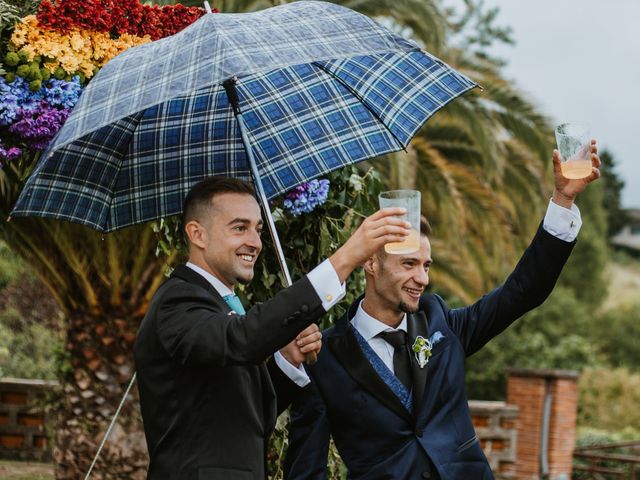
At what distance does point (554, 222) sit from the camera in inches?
152

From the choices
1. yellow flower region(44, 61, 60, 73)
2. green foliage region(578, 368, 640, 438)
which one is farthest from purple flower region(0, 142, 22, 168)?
green foliage region(578, 368, 640, 438)

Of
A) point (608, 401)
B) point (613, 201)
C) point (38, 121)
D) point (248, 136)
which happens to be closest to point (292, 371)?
point (248, 136)

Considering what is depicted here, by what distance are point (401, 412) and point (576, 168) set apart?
1114mm

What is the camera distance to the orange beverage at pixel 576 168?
3.60 m

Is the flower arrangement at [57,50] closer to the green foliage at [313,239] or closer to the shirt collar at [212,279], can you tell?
the green foliage at [313,239]

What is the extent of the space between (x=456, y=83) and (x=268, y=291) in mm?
1900

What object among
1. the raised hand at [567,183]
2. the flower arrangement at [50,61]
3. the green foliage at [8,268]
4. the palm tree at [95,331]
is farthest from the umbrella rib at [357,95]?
the green foliage at [8,268]

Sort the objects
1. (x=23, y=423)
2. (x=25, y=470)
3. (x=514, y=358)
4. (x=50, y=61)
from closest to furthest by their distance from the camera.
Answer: (x=50, y=61)
(x=25, y=470)
(x=23, y=423)
(x=514, y=358)

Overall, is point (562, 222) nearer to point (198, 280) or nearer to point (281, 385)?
point (281, 385)

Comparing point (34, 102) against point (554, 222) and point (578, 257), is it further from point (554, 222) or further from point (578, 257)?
point (578, 257)

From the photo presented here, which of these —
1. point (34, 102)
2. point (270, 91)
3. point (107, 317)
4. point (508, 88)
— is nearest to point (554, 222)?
point (270, 91)

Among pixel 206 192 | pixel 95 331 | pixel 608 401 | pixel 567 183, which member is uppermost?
pixel 206 192

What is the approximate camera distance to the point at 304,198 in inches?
201

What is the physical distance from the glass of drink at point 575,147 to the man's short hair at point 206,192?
109cm
